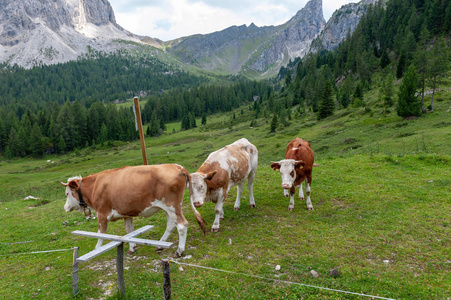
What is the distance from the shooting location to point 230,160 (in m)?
10.4

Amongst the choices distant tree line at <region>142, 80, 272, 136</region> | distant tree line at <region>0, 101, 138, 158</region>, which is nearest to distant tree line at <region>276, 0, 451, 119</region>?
distant tree line at <region>142, 80, 272, 136</region>

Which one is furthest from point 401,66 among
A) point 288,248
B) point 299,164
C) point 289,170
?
point 288,248

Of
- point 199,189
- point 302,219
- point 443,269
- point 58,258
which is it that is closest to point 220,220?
point 199,189

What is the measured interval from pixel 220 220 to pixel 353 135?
3183cm

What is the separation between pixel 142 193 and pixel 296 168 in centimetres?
683

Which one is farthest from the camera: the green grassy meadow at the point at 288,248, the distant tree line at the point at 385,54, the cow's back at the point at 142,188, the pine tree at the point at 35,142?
the pine tree at the point at 35,142

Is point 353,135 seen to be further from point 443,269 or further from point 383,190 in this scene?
point 443,269

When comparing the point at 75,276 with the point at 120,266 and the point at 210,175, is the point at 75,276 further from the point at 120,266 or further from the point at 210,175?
the point at 210,175

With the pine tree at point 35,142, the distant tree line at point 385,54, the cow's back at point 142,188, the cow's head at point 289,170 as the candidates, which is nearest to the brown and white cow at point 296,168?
Result: the cow's head at point 289,170

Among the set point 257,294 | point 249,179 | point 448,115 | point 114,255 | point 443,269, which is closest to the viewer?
point 257,294

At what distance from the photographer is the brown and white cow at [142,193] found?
24.9 ft

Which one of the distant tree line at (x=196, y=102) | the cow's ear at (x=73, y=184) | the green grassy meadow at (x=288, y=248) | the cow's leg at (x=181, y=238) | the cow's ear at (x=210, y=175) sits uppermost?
the distant tree line at (x=196, y=102)

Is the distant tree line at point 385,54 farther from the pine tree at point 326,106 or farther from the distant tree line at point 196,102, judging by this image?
the distant tree line at point 196,102

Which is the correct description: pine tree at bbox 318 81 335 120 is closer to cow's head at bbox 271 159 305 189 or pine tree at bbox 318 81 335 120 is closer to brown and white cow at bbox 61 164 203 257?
cow's head at bbox 271 159 305 189
